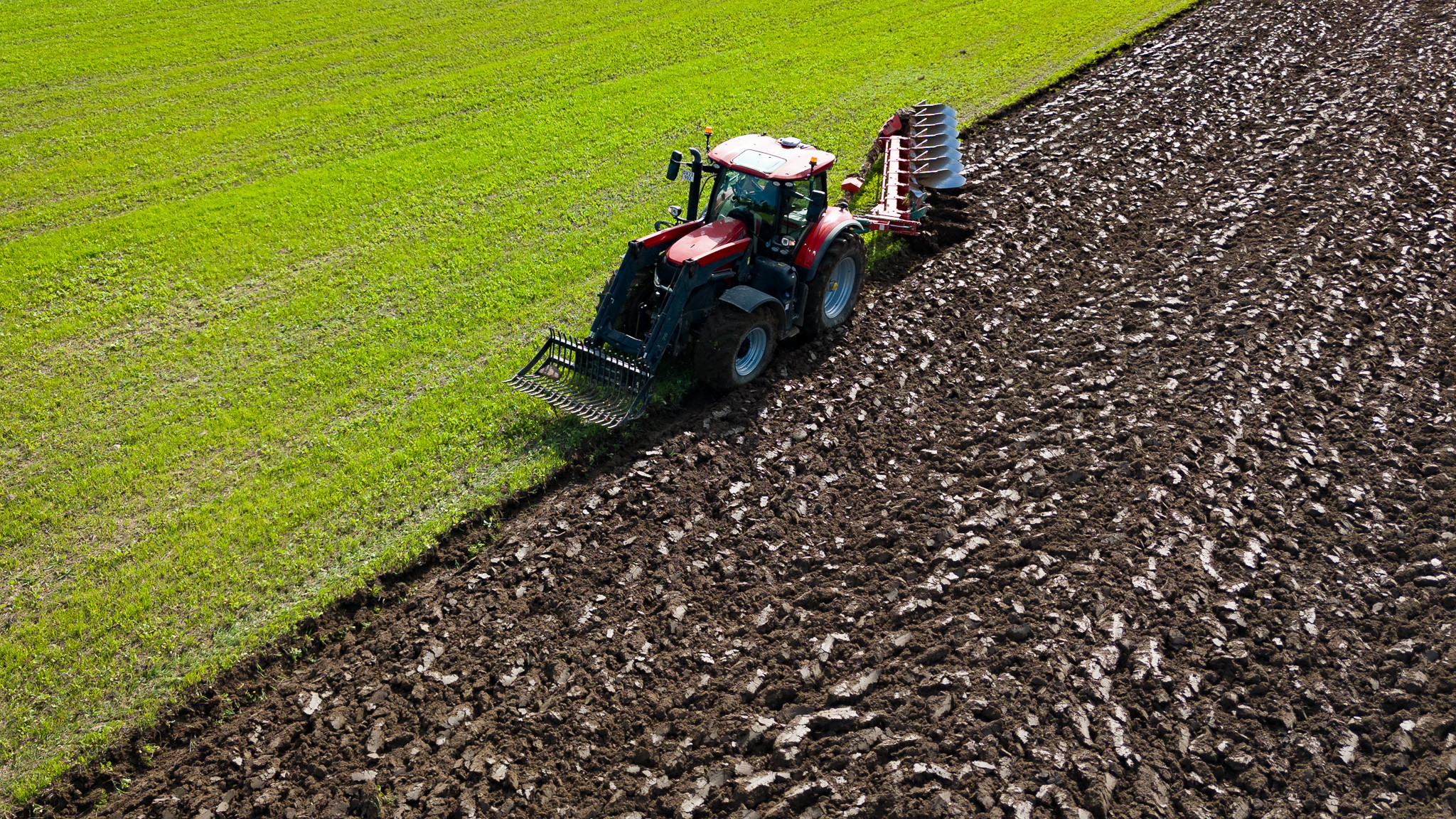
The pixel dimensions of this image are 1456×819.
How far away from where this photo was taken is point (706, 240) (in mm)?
10305

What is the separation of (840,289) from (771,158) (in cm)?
205

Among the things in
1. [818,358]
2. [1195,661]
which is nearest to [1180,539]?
[1195,661]

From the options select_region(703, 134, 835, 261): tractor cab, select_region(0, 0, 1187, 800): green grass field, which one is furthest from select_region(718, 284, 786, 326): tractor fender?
select_region(0, 0, 1187, 800): green grass field

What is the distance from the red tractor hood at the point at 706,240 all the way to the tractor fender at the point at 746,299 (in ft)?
1.59

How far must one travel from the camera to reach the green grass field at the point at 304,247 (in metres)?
8.48

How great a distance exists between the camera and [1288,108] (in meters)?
17.8

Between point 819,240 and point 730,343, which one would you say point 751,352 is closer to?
point 730,343

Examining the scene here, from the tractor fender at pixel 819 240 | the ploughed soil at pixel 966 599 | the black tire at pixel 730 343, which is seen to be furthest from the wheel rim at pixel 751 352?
the tractor fender at pixel 819 240

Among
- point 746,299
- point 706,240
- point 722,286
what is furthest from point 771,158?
point 746,299

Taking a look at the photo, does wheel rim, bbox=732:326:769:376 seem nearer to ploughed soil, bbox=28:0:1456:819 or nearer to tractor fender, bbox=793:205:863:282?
ploughed soil, bbox=28:0:1456:819

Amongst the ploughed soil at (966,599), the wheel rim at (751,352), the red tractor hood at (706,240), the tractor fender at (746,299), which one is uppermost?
the red tractor hood at (706,240)

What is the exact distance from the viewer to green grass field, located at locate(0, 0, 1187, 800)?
8.48 meters

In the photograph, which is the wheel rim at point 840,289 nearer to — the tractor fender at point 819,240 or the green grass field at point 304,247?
the tractor fender at point 819,240

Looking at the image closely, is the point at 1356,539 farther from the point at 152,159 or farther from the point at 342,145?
the point at 152,159
